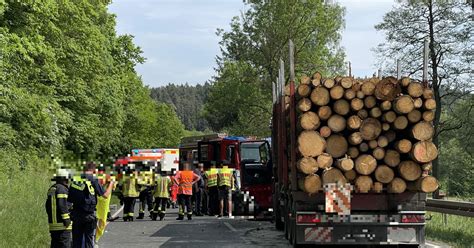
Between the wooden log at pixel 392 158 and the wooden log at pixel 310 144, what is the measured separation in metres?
1.09

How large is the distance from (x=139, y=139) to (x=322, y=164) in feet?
212

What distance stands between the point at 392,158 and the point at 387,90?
112 centimetres

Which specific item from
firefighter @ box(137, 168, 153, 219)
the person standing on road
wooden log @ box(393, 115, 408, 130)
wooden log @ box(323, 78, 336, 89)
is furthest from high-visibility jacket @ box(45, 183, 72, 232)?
firefighter @ box(137, 168, 153, 219)

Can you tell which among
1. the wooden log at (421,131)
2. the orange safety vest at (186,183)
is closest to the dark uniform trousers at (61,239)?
the wooden log at (421,131)

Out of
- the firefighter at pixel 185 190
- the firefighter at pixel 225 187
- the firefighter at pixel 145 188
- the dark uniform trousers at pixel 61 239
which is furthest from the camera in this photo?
the firefighter at pixel 145 188

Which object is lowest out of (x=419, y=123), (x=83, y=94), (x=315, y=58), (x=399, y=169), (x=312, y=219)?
(x=312, y=219)

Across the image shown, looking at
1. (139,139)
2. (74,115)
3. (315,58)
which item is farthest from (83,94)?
(139,139)

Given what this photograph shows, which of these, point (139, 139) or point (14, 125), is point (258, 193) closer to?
point (14, 125)

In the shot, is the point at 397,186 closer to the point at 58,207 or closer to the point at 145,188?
the point at 58,207

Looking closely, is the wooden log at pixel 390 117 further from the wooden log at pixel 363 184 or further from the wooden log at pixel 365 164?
the wooden log at pixel 363 184

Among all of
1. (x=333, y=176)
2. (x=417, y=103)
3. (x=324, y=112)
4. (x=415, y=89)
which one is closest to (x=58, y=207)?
(x=333, y=176)

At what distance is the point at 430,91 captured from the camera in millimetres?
11742

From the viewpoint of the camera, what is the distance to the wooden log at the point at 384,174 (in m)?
11.6

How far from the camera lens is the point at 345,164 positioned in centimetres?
1146
